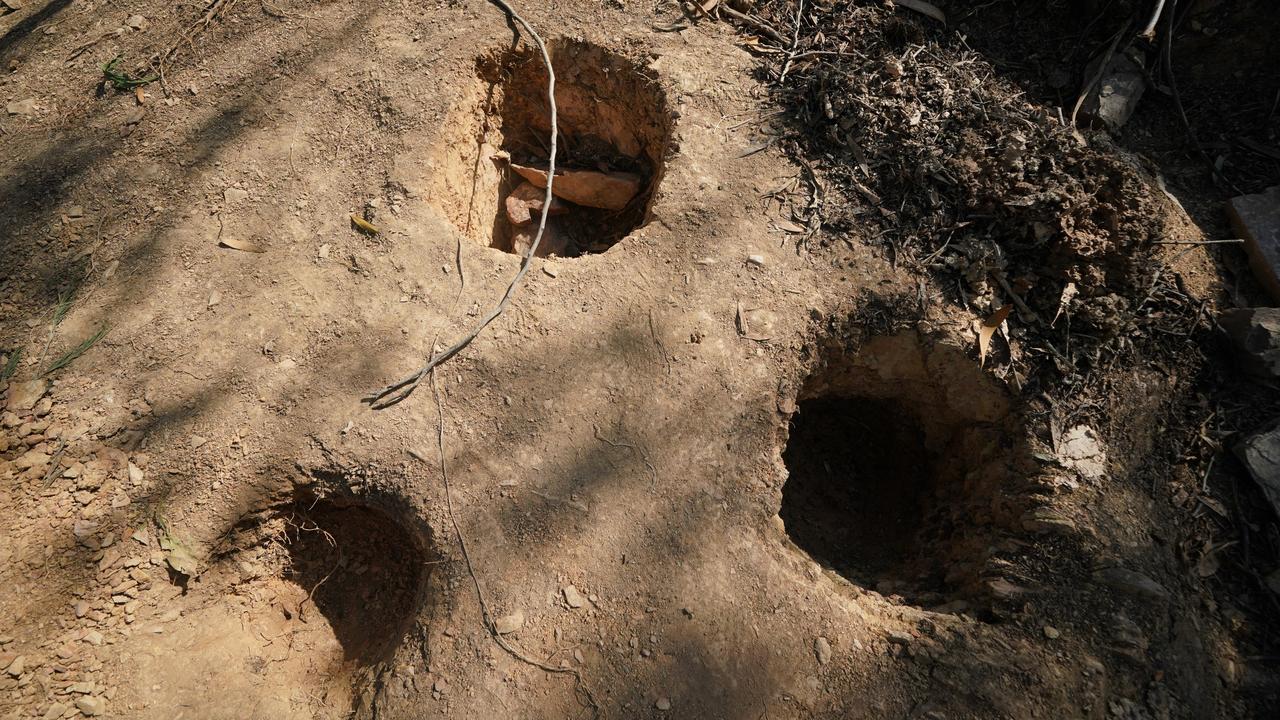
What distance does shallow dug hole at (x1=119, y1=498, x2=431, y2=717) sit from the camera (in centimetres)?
238

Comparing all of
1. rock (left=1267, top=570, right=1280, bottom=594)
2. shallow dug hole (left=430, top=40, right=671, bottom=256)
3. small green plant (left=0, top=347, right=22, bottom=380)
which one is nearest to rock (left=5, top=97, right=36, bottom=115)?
small green plant (left=0, top=347, right=22, bottom=380)

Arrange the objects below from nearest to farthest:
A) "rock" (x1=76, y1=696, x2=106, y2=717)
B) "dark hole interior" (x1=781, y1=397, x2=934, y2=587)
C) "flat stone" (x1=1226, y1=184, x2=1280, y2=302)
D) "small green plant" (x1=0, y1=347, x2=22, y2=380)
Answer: "rock" (x1=76, y1=696, x2=106, y2=717) → "small green plant" (x1=0, y1=347, x2=22, y2=380) → "flat stone" (x1=1226, y1=184, x2=1280, y2=302) → "dark hole interior" (x1=781, y1=397, x2=934, y2=587)

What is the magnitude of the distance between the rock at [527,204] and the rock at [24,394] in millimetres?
2156

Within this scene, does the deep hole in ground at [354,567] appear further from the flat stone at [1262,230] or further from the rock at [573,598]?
the flat stone at [1262,230]

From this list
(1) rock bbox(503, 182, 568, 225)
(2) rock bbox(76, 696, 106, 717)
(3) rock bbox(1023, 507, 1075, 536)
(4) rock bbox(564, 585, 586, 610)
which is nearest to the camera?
(2) rock bbox(76, 696, 106, 717)

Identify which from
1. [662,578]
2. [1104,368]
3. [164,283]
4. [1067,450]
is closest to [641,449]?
[662,578]

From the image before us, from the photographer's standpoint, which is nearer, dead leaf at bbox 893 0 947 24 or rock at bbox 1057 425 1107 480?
rock at bbox 1057 425 1107 480

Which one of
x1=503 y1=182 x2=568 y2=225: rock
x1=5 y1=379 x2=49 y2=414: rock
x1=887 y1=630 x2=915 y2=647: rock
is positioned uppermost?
x1=503 y1=182 x2=568 y2=225: rock

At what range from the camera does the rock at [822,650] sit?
2.30m

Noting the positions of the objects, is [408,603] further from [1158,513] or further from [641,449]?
[1158,513]

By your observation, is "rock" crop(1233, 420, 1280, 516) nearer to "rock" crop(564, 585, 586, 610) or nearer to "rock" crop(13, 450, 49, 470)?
"rock" crop(564, 585, 586, 610)

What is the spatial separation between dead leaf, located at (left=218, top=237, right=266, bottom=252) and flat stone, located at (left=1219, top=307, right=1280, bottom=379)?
431 cm

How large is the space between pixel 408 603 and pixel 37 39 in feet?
12.4

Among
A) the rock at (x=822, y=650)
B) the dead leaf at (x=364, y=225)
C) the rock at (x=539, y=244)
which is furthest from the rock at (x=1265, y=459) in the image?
the dead leaf at (x=364, y=225)
